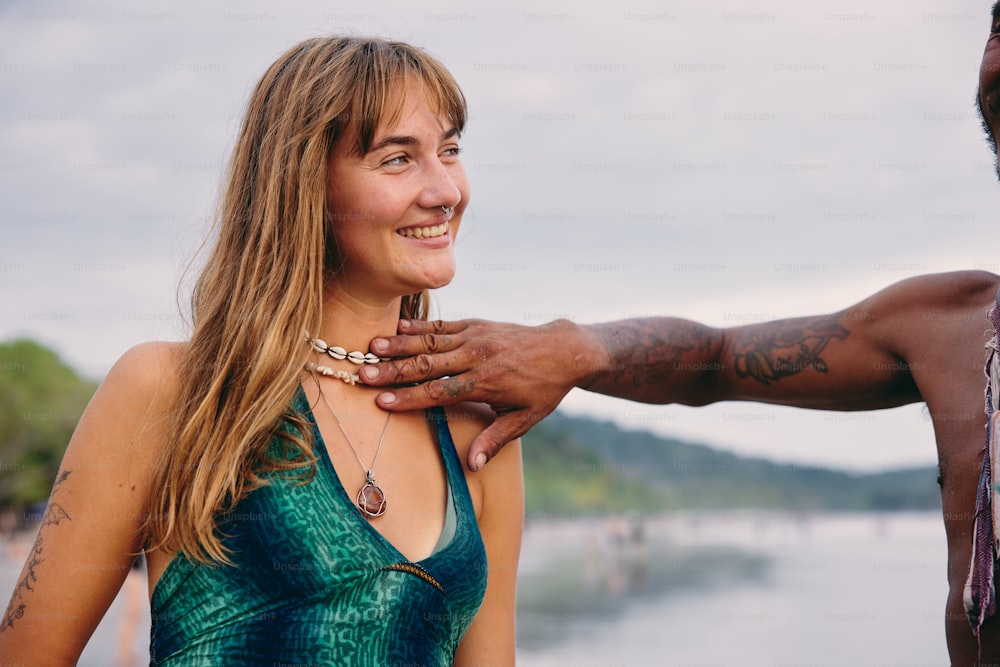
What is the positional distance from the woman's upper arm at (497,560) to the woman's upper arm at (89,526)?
2.97ft

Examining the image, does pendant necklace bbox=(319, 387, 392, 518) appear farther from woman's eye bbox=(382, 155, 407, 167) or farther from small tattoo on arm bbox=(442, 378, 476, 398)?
woman's eye bbox=(382, 155, 407, 167)

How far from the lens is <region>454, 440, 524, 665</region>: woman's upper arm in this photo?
106 inches

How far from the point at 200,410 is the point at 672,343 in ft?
5.49

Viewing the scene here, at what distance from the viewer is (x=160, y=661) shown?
85.4 inches

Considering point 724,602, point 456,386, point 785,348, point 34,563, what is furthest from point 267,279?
point 724,602

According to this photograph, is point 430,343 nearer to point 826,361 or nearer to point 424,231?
point 424,231

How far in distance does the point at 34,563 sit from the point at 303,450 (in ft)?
2.02

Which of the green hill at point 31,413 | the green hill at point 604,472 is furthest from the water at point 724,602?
the green hill at point 31,413

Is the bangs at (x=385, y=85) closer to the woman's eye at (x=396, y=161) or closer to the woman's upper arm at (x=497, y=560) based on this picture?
the woman's eye at (x=396, y=161)

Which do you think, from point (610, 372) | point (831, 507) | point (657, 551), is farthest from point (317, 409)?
point (831, 507)

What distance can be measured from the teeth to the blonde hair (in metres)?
0.20

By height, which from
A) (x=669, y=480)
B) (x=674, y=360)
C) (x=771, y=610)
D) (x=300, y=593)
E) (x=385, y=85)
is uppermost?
(x=669, y=480)

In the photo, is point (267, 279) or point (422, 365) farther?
point (422, 365)

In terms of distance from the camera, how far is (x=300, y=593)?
2.16 meters
